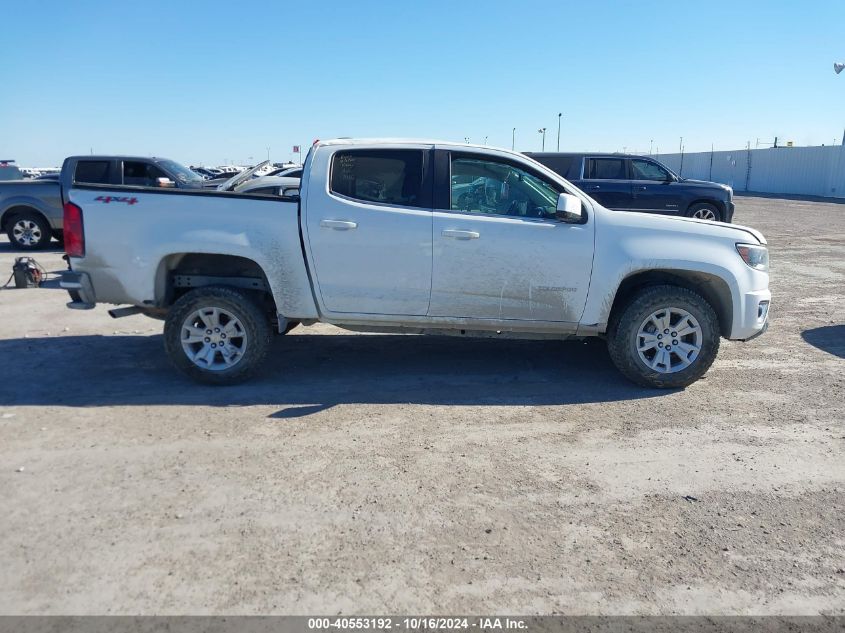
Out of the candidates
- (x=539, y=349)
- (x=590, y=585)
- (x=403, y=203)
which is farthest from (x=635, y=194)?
(x=590, y=585)

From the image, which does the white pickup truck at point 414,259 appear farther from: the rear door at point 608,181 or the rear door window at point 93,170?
the rear door at point 608,181

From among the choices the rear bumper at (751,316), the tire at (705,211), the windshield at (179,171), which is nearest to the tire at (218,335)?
the rear bumper at (751,316)

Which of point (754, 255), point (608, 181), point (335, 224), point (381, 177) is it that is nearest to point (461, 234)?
point (381, 177)

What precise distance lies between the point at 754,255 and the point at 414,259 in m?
2.83

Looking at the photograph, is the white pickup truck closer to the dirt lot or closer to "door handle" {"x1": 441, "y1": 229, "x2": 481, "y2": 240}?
"door handle" {"x1": 441, "y1": 229, "x2": 481, "y2": 240}

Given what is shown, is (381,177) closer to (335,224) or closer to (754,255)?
(335,224)

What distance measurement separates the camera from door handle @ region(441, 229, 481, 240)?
18.0 feet

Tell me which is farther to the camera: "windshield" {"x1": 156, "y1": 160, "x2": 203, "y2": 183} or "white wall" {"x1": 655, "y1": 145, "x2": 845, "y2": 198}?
"white wall" {"x1": 655, "y1": 145, "x2": 845, "y2": 198}

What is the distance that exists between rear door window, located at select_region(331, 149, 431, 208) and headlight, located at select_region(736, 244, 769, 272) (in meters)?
2.62

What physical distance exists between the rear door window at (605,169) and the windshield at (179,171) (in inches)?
328

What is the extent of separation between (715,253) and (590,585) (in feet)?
11.4

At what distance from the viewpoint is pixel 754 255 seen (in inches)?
227

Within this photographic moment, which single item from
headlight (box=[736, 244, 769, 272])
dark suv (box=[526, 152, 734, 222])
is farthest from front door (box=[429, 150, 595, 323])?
dark suv (box=[526, 152, 734, 222])

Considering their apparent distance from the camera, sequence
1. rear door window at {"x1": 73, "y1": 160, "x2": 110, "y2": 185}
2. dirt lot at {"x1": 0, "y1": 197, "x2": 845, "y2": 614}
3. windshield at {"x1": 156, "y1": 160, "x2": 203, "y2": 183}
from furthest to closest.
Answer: windshield at {"x1": 156, "y1": 160, "x2": 203, "y2": 183}
rear door window at {"x1": 73, "y1": 160, "x2": 110, "y2": 185}
dirt lot at {"x1": 0, "y1": 197, "x2": 845, "y2": 614}
